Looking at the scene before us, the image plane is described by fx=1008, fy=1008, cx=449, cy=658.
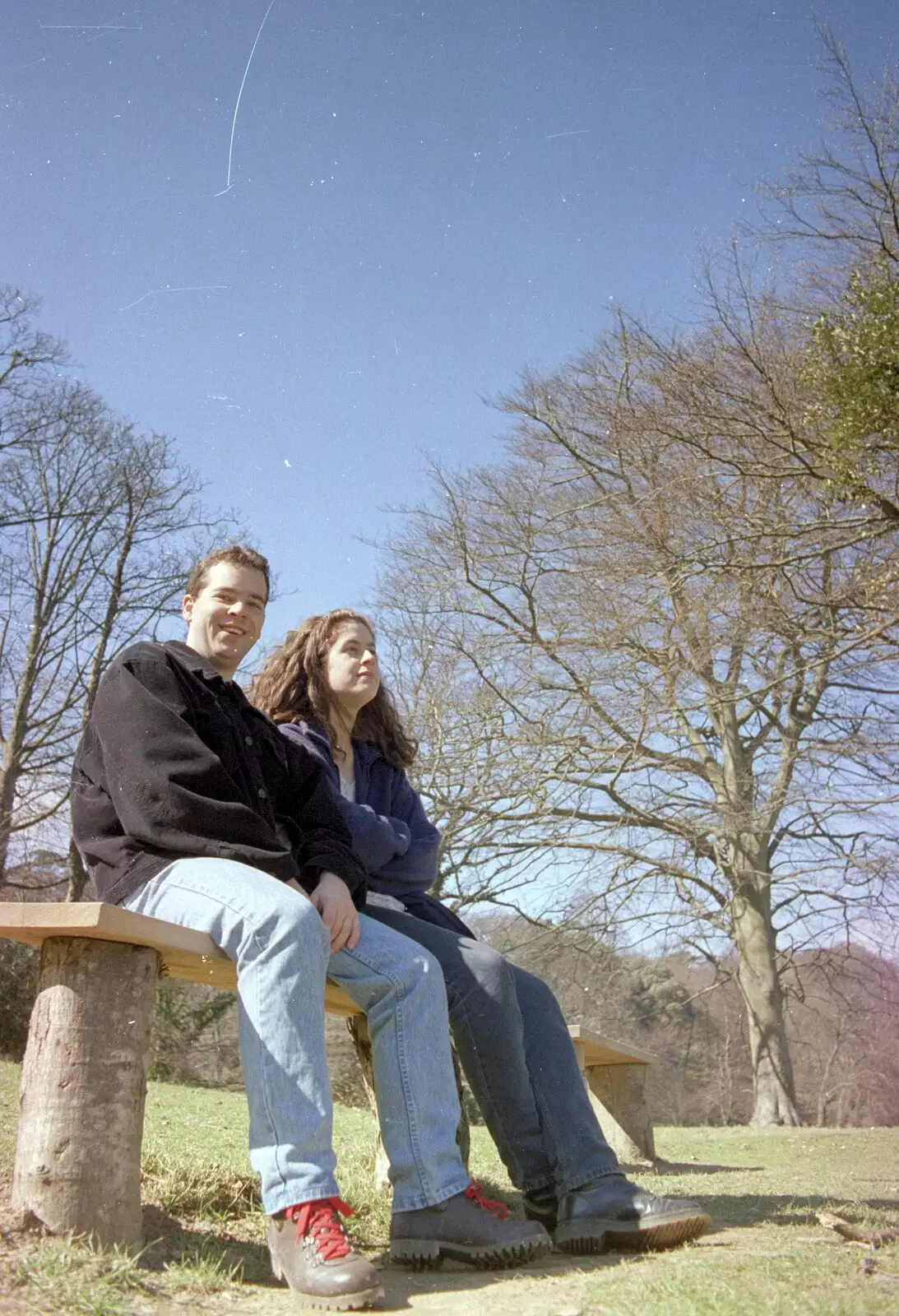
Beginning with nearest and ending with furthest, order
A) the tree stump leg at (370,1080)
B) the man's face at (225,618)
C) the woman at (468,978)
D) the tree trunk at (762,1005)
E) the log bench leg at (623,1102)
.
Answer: the woman at (468,978) → the man's face at (225,618) → the tree stump leg at (370,1080) → the log bench leg at (623,1102) → the tree trunk at (762,1005)

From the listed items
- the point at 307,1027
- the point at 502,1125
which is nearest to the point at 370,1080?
the point at 502,1125

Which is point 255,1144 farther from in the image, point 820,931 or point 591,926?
point 820,931

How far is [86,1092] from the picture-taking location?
75.1 inches

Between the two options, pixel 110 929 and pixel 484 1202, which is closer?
pixel 110 929

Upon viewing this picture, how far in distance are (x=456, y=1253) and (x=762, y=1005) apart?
1124 cm

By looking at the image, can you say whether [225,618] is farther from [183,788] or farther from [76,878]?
[76,878]

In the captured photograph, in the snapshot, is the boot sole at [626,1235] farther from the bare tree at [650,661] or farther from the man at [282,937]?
the bare tree at [650,661]

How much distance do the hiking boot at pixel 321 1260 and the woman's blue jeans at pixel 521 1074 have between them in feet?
2.33

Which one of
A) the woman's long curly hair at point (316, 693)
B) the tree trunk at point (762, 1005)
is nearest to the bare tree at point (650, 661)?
the tree trunk at point (762, 1005)

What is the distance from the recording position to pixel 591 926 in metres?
12.6

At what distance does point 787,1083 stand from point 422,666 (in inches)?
263

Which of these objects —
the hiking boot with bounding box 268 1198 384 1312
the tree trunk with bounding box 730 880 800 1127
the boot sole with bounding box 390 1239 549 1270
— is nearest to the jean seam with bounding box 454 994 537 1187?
the boot sole with bounding box 390 1239 549 1270

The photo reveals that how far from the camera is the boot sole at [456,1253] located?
6.95ft

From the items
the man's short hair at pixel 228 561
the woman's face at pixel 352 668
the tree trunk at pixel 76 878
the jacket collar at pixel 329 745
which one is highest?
the man's short hair at pixel 228 561
